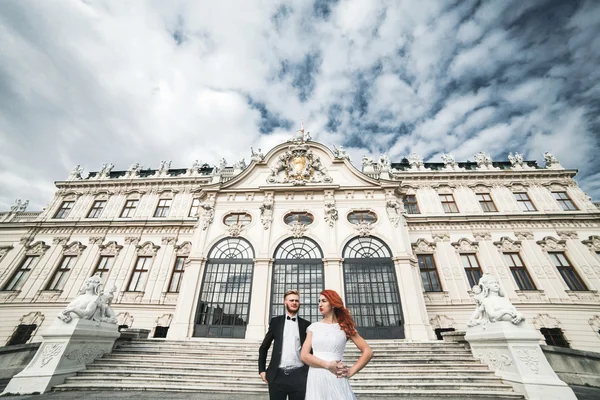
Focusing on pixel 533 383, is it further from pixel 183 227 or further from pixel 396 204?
pixel 183 227

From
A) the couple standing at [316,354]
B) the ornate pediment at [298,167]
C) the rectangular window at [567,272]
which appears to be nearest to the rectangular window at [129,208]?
the ornate pediment at [298,167]

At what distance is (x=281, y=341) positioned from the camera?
329 cm

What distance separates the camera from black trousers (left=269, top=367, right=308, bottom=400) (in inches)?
117

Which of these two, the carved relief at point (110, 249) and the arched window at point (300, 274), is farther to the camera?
the carved relief at point (110, 249)

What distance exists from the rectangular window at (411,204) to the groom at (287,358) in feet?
60.6

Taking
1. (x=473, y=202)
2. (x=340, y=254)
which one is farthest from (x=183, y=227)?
(x=473, y=202)

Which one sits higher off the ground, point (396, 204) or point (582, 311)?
point (396, 204)

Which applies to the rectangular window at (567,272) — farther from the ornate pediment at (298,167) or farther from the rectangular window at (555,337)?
the ornate pediment at (298,167)

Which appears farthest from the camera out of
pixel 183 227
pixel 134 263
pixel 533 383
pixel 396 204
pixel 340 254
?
pixel 183 227

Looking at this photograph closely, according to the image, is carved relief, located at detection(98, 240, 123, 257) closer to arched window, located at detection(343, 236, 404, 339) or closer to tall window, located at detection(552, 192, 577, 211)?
arched window, located at detection(343, 236, 404, 339)

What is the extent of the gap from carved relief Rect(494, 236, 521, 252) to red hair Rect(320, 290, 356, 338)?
19717 mm

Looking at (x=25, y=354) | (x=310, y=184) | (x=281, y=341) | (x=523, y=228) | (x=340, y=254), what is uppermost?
(x=310, y=184)

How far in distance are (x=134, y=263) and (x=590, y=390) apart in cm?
2303

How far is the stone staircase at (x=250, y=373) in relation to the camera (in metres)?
6.79
